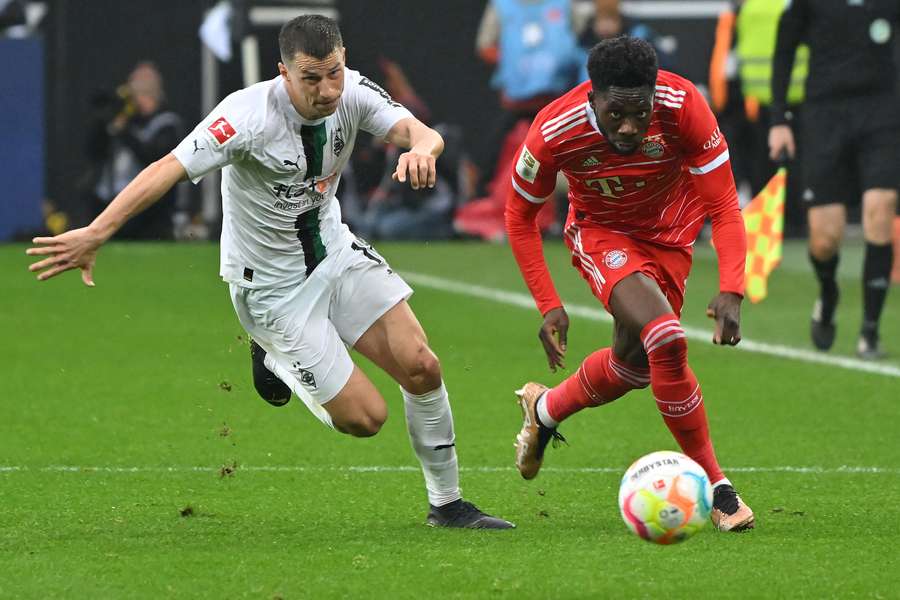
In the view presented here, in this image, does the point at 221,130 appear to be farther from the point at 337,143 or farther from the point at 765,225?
the point at 765,225

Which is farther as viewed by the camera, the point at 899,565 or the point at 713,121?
the point at 713,121

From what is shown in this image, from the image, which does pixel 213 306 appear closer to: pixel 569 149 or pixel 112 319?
pixel 112 319

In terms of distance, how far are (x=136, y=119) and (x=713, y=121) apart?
12.7 meters

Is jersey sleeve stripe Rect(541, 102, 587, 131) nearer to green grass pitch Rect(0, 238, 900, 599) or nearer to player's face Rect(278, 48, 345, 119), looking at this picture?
player's face Rect(278, 48, 345, 119)

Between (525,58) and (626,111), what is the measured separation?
39.7 feet

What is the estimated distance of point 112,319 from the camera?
42.6 ft

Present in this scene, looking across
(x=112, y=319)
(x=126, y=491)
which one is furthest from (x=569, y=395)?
(x=112, y=319)

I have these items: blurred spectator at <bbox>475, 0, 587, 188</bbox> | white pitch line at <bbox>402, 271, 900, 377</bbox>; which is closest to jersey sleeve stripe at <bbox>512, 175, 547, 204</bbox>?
white pitch line at <bbox>402, 271, 900, 377</bbox>

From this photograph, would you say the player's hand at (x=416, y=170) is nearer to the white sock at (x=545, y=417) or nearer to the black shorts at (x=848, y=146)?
the white sock at (x=545, y=417)

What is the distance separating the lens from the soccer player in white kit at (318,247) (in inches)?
247

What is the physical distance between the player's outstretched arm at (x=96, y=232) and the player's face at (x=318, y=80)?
1.69 ft

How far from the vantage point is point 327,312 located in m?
6.81

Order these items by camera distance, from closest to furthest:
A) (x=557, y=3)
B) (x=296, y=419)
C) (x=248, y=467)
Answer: (x=248, y=467)
(x=296, y=419)
(x=557, y=3)

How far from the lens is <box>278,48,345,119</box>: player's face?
20.5ft
